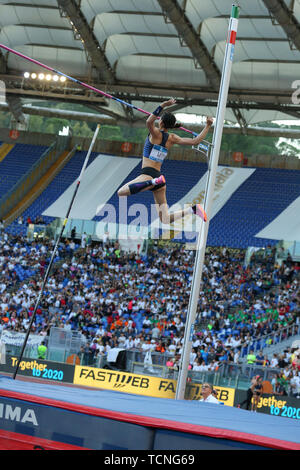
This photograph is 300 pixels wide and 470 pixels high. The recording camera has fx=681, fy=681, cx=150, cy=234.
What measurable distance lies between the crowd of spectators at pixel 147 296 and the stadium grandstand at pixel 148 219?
7 cm

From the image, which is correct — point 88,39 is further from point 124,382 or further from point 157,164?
point 157,164

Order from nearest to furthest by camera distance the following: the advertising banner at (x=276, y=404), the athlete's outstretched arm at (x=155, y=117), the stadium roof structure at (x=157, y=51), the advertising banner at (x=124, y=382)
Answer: the athlete's outstretched arm at (x=155, y=117) → the advertising banner at (x=276, y=404) → the advertising banner at (x=124, y=382) → the stadium roof structure at (x=157, y=51)

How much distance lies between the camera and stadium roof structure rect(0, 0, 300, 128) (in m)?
24.2

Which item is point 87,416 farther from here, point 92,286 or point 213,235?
point 213,235


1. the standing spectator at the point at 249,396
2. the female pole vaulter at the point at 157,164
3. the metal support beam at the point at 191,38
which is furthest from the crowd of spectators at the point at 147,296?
the female pole vaulter at the point at 157,164

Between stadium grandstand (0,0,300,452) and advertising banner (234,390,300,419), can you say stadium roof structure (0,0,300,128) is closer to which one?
stadium grandstand (0,0,300,452)

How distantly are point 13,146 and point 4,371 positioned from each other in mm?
18427

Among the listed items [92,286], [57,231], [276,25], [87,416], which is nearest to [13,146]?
[57,231]

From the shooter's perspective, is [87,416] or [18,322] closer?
[87,416]

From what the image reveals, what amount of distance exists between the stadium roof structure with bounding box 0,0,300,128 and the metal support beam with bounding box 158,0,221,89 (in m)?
0.04

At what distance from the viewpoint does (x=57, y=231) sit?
28250 millimetres

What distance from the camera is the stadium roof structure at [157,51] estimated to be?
79.4 ft

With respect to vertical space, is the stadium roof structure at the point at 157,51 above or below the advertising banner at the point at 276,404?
above

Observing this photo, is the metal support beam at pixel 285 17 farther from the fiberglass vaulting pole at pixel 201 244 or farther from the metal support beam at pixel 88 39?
the fiberglass vaulting pole at pixel 201 244
